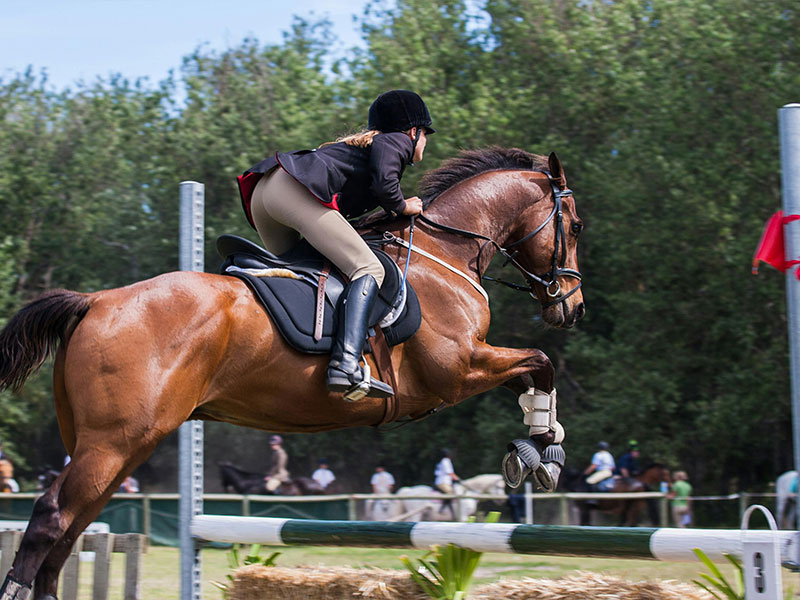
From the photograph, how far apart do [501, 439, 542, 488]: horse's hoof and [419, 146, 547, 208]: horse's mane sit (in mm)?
1419

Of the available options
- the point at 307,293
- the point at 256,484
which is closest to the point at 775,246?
the point at 307,293

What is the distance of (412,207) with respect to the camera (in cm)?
475

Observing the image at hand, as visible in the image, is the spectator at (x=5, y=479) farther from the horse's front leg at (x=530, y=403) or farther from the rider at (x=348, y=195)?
the horse's front leg at (x=530, y=403)

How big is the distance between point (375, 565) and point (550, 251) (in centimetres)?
591

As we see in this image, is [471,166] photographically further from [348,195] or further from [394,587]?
[394,587]

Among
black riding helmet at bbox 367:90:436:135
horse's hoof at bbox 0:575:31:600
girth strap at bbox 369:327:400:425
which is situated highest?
black riding helmet at bbox 367:90:436:135

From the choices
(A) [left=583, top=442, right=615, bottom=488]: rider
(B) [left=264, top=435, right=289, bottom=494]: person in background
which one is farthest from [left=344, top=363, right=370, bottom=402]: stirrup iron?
(B) [left=264, top=435, right=289, bottom=494]: person in background

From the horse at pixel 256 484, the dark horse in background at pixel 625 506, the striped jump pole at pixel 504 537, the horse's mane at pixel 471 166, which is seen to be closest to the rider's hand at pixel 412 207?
the horse's mane at pixel 471 166

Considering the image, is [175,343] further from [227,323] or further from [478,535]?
[478,535]

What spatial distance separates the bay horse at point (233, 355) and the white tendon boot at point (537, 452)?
68mm

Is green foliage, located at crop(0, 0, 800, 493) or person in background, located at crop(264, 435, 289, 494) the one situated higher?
green foliage, located at crop(0, 0, 800, 493)

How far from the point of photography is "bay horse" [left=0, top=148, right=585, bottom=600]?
12.4 ft

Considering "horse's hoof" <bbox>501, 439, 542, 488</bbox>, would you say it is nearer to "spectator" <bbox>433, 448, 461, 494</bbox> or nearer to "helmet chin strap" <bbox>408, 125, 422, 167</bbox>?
"helmet chin strap" <bbox>408, 125, 422, 167</bbox>

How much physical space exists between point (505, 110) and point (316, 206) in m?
18.1
